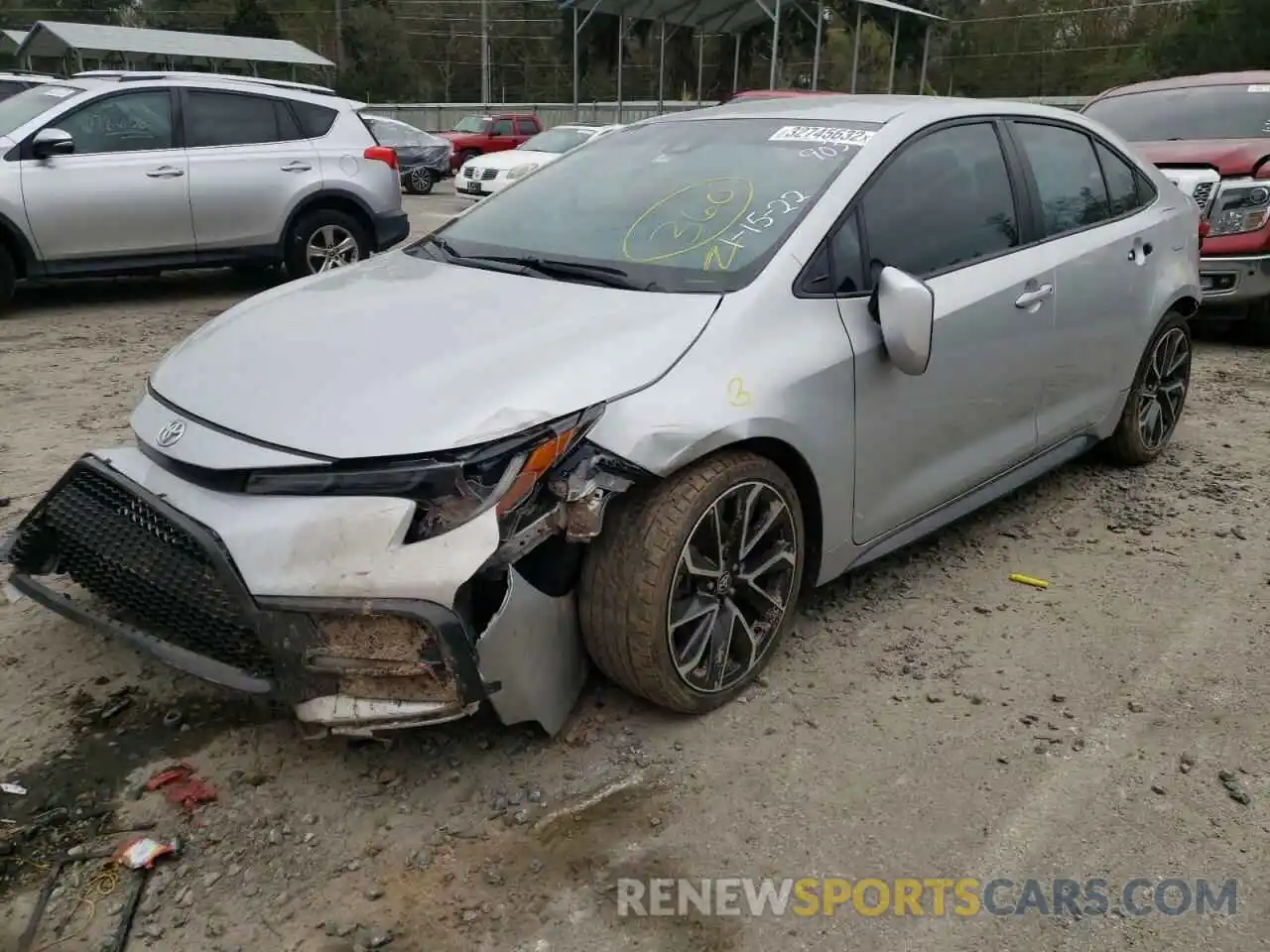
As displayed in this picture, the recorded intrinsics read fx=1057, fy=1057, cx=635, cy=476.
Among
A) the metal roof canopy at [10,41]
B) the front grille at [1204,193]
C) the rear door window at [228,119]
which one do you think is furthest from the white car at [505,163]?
the metal roof canopy at [10,41]

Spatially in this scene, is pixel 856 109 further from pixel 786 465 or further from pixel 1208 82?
Result: pixel 1208 82

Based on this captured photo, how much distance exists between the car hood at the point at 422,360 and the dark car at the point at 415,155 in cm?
1823

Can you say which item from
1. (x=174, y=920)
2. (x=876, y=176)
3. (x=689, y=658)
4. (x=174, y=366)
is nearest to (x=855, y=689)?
(x=689, y=658)

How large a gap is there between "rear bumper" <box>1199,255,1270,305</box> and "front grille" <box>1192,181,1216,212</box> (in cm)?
40

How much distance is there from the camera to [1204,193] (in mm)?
7434

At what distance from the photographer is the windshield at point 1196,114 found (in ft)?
26.1

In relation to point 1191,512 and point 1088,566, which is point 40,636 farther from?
point 1191,512

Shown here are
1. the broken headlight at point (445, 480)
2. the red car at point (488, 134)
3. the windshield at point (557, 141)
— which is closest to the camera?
the broken headlight at point (445, 480)

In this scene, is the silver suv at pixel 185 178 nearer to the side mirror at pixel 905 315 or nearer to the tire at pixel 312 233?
the tire at pixel 312 233

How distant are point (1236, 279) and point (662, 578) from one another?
6389 millimetres

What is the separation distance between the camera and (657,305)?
293 centimetres

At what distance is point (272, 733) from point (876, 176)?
7.96ft

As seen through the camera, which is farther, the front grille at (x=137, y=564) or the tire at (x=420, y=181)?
the tire at (x=420, y=181)

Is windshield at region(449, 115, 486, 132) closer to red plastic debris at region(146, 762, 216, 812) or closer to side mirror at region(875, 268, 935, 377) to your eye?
side mirror at region(875, 268, 935, 377)
